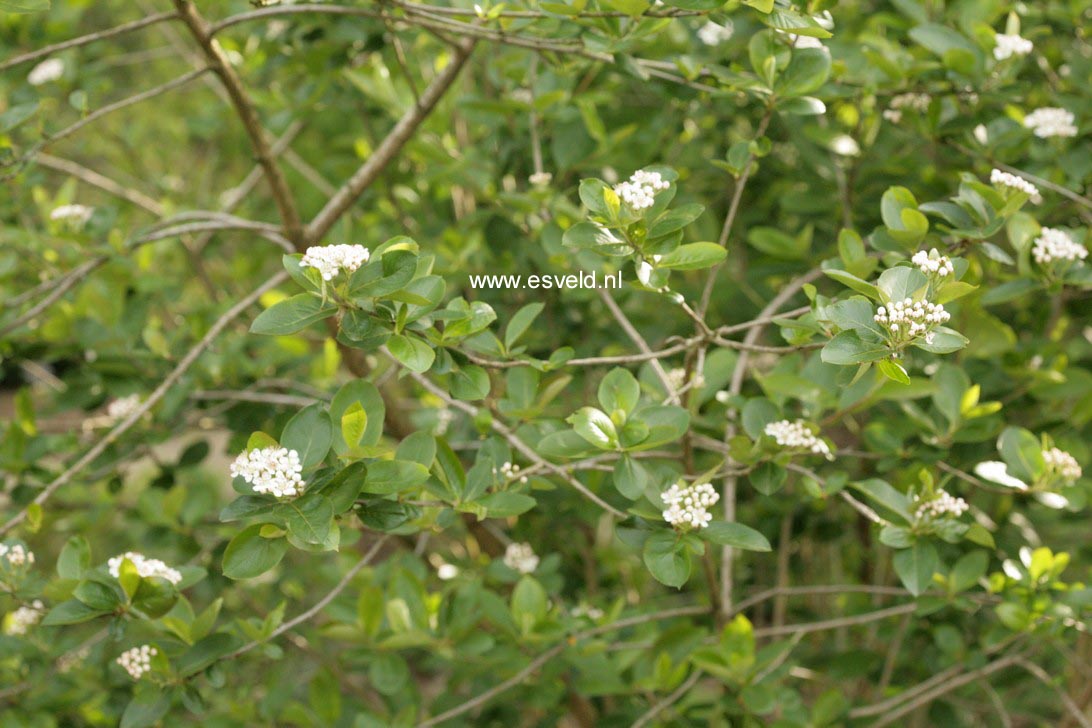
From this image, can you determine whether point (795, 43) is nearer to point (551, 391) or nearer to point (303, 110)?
point (551, 391)

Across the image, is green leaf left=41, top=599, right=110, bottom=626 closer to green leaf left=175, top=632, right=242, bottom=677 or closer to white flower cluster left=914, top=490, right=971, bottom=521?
green leaf left=175, top=632, right=242, bottom=677

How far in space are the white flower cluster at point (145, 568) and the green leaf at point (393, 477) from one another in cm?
34

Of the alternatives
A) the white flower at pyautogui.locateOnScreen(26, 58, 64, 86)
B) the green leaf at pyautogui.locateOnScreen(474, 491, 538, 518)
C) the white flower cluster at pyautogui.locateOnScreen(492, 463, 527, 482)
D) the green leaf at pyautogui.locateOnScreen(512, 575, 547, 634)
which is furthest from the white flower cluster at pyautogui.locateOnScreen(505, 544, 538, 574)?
the white flower at pyautogui.locateOnScreen(26, 58, 64, 86)

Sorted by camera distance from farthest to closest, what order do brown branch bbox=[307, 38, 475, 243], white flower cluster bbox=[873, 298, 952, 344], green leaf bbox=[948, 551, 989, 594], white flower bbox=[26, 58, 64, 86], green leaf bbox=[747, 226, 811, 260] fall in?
white flower bbox=[26, 58, 64, 86], green leaf bbox=[747, 226, 811, 260], brown branch bbox=[307, 38, 475, 243], green leaf bbox=[948, 551, 989, 594], white flower cluster bbox=[873, 298, 952, 344]

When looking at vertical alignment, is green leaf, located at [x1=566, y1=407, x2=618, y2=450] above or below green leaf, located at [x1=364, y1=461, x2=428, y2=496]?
below

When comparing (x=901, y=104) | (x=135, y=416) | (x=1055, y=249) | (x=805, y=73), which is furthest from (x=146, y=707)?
(x=901, y=104)

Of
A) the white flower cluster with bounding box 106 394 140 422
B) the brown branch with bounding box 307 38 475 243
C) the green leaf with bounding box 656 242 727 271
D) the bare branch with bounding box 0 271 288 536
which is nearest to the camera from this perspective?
the green leaf with bounding box 656 242 727 271

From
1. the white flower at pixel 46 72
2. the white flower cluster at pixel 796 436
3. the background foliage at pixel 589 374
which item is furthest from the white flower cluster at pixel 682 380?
the white flower at pixel 46 72

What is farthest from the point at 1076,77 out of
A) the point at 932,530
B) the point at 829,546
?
the point at 829,546

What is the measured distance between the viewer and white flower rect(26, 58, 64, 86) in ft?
7.17

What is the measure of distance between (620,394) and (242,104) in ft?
2.65

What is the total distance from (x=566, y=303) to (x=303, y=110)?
67 cm

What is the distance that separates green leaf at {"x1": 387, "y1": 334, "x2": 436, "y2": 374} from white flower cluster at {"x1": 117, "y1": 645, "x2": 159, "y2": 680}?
1.83 ft

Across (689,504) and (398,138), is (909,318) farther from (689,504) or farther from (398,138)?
(398,138)
